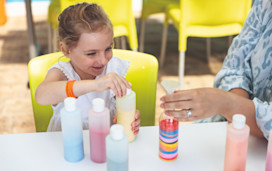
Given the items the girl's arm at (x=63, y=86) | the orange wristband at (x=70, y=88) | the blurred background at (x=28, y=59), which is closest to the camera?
the girl's arm at (x=63, y=86)

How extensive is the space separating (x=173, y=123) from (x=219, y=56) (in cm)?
268

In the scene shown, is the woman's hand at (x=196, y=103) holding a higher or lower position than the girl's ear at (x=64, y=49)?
lower

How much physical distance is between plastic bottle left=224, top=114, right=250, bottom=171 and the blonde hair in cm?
59

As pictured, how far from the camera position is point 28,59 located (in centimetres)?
333

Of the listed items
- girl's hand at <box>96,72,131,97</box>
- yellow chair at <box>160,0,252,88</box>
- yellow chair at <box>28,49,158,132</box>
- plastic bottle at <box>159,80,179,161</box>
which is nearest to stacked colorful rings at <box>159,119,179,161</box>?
plastic bottle at <box>159,80,179,161</box>

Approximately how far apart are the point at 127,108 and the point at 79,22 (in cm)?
39

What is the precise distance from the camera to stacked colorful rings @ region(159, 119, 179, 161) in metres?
0.92

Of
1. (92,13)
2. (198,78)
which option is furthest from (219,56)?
(92,13)

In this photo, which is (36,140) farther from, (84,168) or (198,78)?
(198,78)

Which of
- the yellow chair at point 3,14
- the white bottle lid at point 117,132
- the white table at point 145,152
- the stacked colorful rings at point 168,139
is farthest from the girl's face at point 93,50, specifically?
the yellow chair at point 3,14

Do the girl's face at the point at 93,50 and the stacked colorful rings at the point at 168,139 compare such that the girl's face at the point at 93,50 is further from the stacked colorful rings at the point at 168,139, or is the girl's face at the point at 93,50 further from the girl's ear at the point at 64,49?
the stacked colorful rings at the point at 168,139

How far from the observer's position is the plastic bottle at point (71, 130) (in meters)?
0.87

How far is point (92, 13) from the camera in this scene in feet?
4.00

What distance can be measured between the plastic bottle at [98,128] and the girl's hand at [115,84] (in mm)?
85
